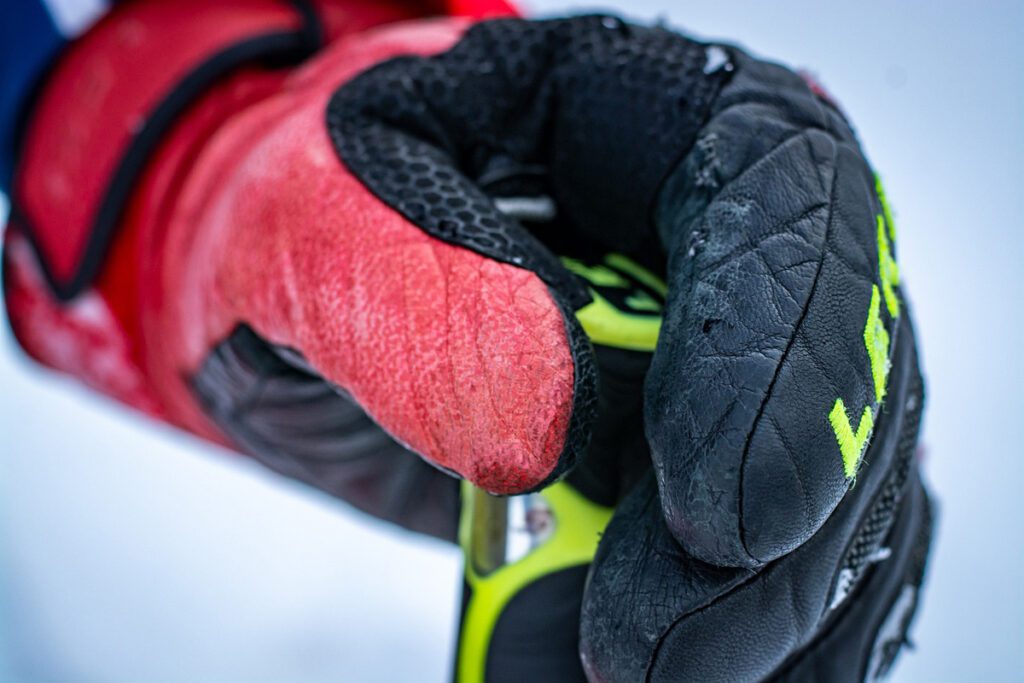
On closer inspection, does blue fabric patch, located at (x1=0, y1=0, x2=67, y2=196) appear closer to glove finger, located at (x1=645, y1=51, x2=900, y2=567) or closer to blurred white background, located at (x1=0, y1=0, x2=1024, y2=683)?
blurred white background, located at (x1=0, y1=0, x2=1024, y2=683)

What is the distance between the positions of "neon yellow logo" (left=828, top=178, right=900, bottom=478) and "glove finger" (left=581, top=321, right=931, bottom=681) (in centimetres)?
4

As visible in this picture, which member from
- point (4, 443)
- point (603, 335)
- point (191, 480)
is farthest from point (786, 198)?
point (4, 443)

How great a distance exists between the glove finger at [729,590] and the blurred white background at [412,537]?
410 millimetres

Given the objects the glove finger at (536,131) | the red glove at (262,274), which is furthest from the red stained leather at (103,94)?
the glove finger at (536,131)

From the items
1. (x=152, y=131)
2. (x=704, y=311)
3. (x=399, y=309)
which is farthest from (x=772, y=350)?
(x=152, y=131)

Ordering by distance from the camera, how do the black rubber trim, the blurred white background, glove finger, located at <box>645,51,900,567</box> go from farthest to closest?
1. the blurred white background
2. the black rubber trim
3. glove finger, located at <box>645,51,900,567</box>

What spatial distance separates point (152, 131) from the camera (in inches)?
24.2

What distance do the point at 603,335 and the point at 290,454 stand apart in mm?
332

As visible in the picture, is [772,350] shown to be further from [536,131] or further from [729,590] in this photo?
[536,131]

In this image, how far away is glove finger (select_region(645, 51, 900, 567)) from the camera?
0.25 m

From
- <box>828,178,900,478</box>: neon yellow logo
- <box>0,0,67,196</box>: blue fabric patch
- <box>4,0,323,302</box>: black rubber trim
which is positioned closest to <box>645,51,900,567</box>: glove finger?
<box>828,178,900,478</box>: neon yellow logo

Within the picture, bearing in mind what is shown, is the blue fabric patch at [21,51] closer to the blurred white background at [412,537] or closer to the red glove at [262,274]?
the red glove at [262,274]

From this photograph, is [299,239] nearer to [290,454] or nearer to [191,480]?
[290,454]

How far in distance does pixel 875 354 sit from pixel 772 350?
0.05 m
